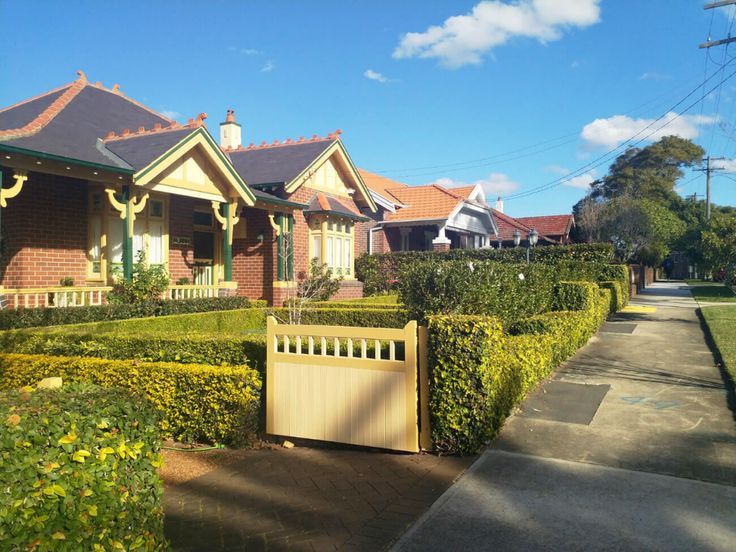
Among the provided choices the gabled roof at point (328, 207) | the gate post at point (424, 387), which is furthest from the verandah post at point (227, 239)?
the gate post at point (424, 387)

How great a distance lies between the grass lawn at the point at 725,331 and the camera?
33.2ft

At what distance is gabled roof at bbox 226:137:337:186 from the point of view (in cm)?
2005

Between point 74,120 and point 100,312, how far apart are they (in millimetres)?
6441

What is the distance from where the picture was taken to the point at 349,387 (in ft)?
19.3

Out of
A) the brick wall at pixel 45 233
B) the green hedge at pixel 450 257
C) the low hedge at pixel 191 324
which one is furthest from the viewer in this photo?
the green hedge at pixel 450 257

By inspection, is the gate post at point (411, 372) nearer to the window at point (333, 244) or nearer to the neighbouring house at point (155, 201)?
the neighbouring house at point (155, 201)

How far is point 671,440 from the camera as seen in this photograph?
20.0ft

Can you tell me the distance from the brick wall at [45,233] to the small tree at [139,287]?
6.10ft

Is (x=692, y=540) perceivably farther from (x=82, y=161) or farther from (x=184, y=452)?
(x=82, y=161)

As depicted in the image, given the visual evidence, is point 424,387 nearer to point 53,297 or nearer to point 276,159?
point 53,297

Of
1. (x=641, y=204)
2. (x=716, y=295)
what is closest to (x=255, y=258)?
(x=716, y=295)

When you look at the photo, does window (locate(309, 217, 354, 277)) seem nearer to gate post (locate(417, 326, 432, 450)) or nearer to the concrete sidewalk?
the concrete sidewalk

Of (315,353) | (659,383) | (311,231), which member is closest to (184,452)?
(315,353)

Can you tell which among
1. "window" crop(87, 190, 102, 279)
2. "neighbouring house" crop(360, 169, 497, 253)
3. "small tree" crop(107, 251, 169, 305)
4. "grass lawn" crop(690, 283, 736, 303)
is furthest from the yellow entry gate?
"grass lawn" crop(690, 283, 736, 303)
